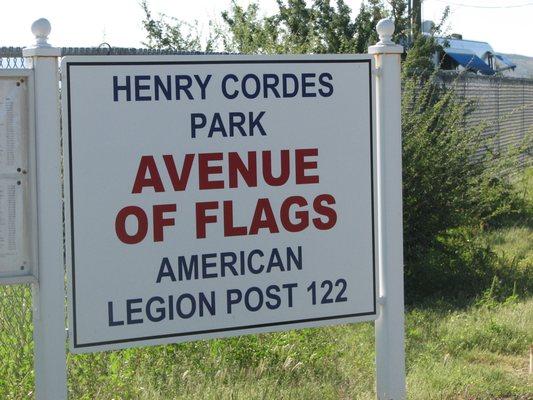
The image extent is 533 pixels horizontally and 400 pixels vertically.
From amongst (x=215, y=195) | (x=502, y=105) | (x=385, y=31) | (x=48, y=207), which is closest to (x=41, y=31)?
(x=48, y=207)

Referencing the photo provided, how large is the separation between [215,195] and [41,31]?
3.28ft

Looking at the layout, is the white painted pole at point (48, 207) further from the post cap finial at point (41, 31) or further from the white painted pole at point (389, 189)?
the white painted pole at point (389, 189)

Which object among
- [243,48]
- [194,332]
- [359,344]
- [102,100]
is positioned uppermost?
[243,48]

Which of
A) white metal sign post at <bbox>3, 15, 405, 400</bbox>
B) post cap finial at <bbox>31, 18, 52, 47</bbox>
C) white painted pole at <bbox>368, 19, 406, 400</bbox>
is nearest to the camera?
post cap finial at <bbox>31, 18, 52, 47</bbox>

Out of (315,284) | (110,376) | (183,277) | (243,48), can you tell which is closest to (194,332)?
(183,277)

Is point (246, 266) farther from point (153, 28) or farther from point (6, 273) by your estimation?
point (153, 28)

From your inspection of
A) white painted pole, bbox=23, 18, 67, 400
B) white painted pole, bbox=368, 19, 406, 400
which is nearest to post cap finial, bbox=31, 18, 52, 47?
white painted pole, bbox=23, 18, 67, 400

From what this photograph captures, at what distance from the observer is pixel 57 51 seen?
4008mm

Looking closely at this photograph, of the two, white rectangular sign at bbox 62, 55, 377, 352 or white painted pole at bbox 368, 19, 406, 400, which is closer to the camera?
white rectangular sign at bbox 62, 55, 377, 352

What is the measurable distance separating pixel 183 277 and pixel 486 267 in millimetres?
5952

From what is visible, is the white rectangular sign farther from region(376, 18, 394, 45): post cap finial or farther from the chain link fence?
the chain link fence

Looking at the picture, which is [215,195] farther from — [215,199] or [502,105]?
[502,105]

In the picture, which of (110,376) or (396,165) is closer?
(396,165)

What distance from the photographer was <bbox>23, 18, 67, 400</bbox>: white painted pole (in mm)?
3979
